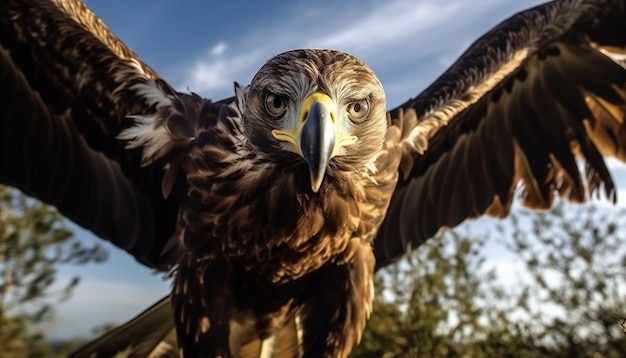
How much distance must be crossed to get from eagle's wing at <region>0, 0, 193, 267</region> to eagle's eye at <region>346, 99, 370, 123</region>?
1833 millimetres

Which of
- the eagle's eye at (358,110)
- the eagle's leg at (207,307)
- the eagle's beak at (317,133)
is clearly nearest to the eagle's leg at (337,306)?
the eagle's leg at (207,307)

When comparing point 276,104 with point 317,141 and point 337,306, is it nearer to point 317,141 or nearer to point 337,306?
point 317,141

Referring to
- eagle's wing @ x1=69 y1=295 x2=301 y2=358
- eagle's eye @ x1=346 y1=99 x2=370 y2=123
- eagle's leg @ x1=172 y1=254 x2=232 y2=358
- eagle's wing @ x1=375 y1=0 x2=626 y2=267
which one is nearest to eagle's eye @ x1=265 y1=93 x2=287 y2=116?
eagle's eye @ x1=346 y1=99 x2=370 y2=123

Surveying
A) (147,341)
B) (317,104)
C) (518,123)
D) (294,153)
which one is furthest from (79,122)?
(518,123)

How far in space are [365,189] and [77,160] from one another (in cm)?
222

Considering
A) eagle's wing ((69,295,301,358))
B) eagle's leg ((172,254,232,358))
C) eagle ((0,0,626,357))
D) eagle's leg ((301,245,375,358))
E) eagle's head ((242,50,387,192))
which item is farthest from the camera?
eagle's wing ((69,295,301,358))

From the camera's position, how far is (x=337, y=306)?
3928 millimetres

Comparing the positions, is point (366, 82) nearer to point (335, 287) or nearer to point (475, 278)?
point (335, 287)

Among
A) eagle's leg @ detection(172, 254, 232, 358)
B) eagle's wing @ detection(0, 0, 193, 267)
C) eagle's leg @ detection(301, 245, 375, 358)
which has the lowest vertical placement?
eagle's leg @ detection(301, 245, 375, 358)

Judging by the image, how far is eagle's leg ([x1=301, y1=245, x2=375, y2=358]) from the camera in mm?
3898

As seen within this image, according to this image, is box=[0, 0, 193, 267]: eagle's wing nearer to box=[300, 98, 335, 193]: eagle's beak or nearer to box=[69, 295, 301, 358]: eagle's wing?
box=[69, 295, 301, 358]: eagle's wing

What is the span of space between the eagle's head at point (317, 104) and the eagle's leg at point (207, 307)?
1.06 meters

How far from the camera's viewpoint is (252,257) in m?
3.62

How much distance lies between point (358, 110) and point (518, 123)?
9.02 ft
